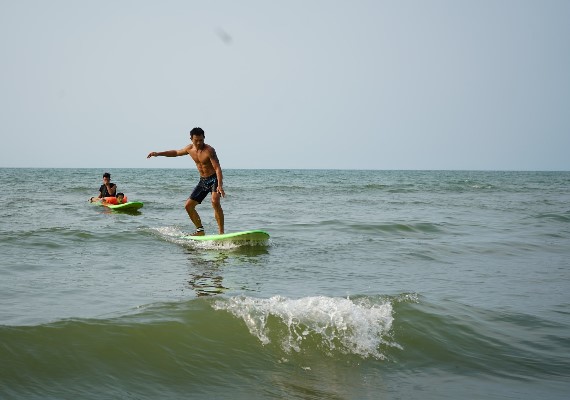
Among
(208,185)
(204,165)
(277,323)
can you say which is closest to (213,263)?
(208,185)

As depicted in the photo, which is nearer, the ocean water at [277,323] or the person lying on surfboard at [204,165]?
the ocean water at [277,323]

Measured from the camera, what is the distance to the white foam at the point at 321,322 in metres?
4.62

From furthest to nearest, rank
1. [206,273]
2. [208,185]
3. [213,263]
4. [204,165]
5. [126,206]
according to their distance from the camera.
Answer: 1. [126,206]
2. [208,185]
3. [204,165]
4. [213,263]
5. [206,273]

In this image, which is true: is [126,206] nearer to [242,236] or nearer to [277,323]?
[242,236]

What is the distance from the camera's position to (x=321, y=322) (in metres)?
4.90

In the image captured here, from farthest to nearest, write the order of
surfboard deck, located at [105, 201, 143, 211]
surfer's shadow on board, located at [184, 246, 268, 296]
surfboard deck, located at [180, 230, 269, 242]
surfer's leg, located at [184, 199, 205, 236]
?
surfboard deck, located at [105, 201, 143, 211]
surfer's leg, located at [184, 199, 205, 236]
surfboard deck, located at [180, 230, 269, 242]
surfer's shadow on board, located at [184, 246, 268, 296]

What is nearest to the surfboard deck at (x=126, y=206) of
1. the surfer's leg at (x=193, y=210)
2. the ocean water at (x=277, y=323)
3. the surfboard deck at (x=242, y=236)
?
the surfer's leg at (x=193, y=210)

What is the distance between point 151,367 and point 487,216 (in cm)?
1508

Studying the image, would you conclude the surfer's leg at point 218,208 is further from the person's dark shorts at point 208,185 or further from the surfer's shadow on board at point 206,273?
the surfer's shadow on board at point 206,273

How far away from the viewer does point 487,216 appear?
17234mm

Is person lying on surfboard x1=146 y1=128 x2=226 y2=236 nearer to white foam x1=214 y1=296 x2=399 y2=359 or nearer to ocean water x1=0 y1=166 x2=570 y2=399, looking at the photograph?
ocean water x1=0 y1=166 x2=570 y2=399

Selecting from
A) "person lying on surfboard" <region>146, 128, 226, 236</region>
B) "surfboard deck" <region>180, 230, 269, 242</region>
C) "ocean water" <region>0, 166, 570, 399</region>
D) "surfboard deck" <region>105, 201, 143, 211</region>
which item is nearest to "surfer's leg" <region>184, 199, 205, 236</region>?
"person lying on surfboard" <region>146, 128, 226, 236</region>

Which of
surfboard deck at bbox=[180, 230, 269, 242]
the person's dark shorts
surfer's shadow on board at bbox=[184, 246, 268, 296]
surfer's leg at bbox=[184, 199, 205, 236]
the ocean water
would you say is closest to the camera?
the ocean water

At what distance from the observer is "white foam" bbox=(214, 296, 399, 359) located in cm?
462
